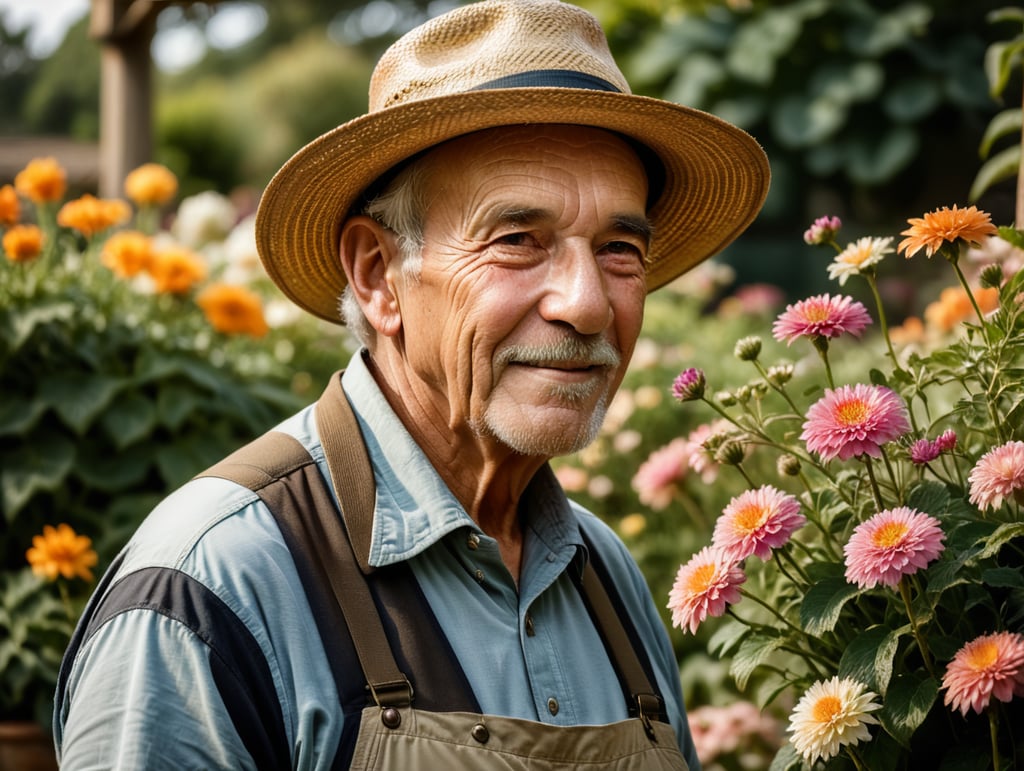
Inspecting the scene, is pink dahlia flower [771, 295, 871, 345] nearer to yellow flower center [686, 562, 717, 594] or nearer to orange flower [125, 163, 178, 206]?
yellow flower center [686, 562, 717, 594]

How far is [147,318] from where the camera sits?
12.4ft

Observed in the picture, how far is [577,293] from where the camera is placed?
182 cm

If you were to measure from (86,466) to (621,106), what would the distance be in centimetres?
214

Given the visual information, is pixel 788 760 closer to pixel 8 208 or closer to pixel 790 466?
pixel 790 466

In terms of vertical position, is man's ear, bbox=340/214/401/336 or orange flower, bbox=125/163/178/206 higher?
orange flower, bbox=125/163/178/206

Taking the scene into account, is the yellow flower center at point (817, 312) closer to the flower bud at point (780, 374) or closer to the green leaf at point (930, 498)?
the flower bud at point (780, 374)

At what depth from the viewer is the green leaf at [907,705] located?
152 centimetres

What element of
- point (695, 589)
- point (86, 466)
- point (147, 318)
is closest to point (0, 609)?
point (86, 466)

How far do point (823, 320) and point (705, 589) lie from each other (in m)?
0.43

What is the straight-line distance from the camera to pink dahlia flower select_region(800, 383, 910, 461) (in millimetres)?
1583

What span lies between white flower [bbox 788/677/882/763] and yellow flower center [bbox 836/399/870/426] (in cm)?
34

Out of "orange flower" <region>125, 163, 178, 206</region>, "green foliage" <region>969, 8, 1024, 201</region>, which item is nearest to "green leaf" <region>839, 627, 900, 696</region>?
"green foliage" <region>969, 8, 1024, 201</region>

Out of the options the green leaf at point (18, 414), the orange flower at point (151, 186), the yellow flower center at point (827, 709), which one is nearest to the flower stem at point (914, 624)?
the yellow flower center at point (827, 709)

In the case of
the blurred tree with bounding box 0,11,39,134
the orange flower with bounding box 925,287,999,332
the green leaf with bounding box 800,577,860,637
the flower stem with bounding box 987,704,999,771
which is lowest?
the flower stem with bounding box 987,704,999,771
